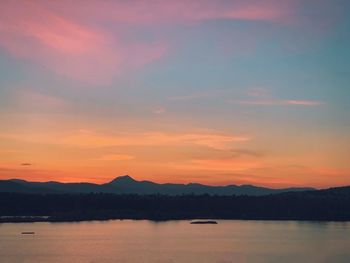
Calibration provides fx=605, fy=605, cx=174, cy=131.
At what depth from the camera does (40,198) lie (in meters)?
96.2

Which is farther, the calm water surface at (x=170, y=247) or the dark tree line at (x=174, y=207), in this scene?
the dark tree line at (x=174, y=207)

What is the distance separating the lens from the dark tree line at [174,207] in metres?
90.2

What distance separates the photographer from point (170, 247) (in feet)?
144

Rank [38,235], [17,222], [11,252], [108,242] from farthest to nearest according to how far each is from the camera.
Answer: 1. [17,222]
2. [38,235]
3. [108,242]
4. [11,252]

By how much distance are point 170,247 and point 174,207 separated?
5250 cm

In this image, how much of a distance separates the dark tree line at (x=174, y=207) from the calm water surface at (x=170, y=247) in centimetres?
3180

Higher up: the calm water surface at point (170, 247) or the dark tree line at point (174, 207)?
the dark tree line at point (174, 207)

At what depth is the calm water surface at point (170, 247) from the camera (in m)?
37.3

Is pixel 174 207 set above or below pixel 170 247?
above

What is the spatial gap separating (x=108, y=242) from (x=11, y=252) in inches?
364

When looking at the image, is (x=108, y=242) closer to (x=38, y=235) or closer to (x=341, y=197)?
(x=38, y=235)

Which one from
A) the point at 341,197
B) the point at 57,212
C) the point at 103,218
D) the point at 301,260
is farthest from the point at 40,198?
the point at 301,260

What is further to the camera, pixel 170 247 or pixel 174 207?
pixel 174 207

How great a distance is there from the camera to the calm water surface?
37.3 m
